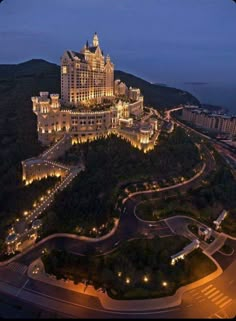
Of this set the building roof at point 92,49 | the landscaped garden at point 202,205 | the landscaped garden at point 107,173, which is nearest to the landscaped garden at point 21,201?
the landscaped garden at point 107,173

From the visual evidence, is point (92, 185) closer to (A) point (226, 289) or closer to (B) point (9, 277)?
(B) point (9, 277)

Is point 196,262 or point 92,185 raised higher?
Result: point 92,185

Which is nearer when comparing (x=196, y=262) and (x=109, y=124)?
(x=196, y=262)

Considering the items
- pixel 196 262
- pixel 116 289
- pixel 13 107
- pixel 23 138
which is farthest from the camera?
pixel 13 107

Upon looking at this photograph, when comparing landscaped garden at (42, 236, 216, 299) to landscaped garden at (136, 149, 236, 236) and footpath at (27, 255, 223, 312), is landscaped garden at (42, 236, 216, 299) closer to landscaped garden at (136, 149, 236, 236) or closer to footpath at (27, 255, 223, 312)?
footpath at (27, 255, 223, 312)

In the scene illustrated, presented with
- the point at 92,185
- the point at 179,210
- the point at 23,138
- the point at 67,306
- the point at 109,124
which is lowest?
the point at 67,306

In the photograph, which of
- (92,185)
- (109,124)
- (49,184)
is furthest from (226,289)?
(109,124)

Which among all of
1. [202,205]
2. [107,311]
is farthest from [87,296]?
[202,205]
